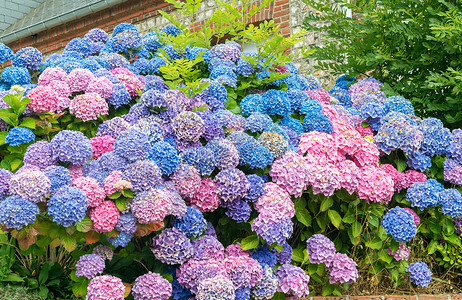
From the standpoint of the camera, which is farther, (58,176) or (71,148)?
(71,148)

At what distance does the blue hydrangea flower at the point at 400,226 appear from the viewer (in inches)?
120

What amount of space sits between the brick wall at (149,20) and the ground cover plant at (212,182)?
8.38 ft

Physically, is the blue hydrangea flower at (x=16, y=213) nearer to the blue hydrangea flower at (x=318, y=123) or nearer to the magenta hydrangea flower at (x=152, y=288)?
the magenta hydrangea flower at (x=152, y=288)

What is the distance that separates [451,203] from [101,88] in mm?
2449

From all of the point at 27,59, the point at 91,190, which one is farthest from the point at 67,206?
the point at 27,59

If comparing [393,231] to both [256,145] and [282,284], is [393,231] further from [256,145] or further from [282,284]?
[256,145]

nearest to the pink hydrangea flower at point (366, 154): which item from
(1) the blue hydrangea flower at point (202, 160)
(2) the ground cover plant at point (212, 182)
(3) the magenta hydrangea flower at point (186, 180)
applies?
(2) the ground cover plant at point (212, 182)

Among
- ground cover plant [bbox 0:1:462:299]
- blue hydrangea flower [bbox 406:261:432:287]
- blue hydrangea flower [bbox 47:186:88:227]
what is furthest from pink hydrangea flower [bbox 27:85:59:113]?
blue hydrangea flower [bbox 406:261:432:287]

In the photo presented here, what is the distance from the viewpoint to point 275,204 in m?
2.75

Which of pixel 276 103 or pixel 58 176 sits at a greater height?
pixel 58 176

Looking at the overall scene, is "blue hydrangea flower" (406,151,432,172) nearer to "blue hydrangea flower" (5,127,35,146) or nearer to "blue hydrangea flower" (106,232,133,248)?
"blue hydrangea flower" (106,232,133,248)

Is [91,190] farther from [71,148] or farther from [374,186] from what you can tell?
[374,186]

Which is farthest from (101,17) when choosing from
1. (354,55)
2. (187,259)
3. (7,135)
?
(187,259)

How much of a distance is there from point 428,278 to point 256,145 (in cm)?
149
